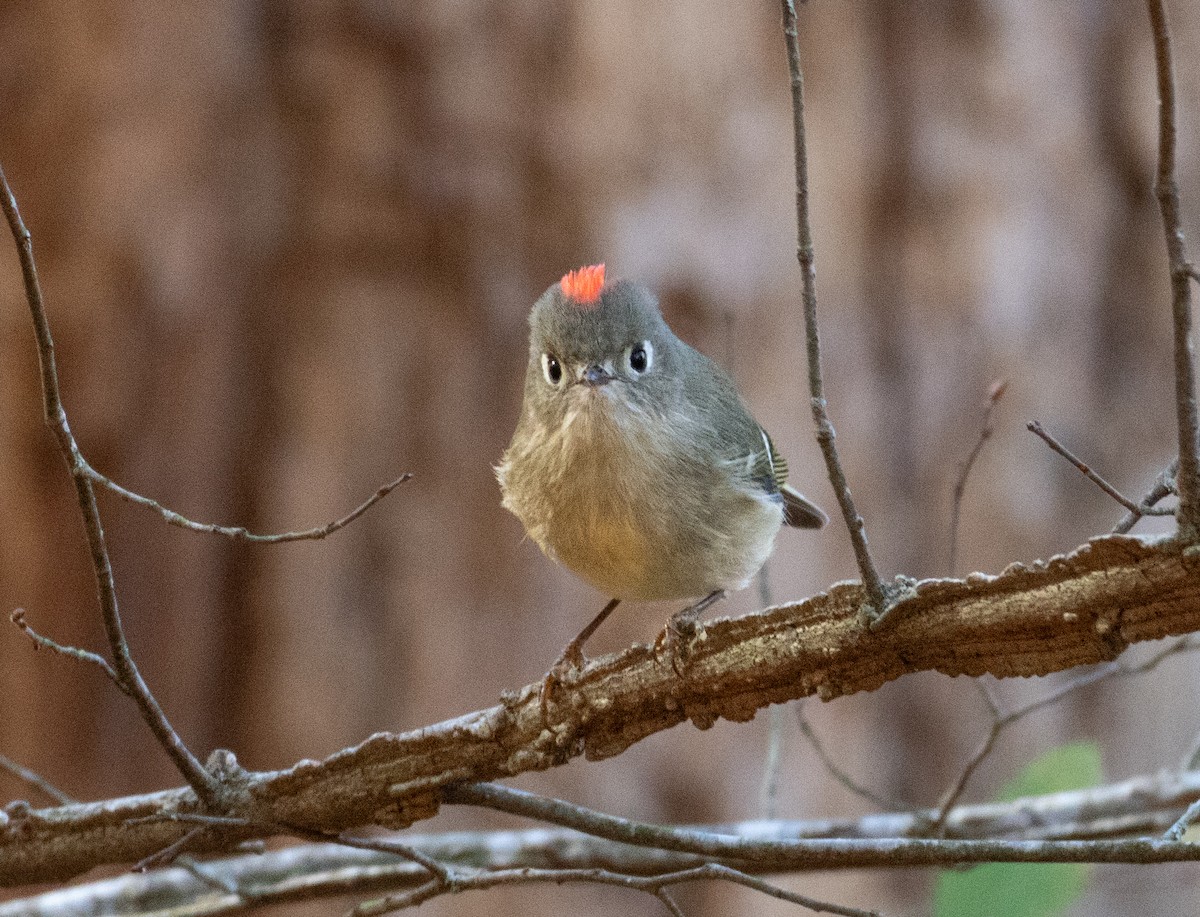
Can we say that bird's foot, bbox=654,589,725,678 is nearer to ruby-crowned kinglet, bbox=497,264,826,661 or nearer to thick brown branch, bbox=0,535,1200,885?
thick brown branch, bbox=0,535,1200,885

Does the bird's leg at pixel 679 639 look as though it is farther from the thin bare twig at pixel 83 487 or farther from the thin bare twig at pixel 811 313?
the thin bare twig at pixel 83 487

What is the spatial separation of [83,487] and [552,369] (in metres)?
0.95

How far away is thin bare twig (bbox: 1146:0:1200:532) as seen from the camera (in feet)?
→ 3.21

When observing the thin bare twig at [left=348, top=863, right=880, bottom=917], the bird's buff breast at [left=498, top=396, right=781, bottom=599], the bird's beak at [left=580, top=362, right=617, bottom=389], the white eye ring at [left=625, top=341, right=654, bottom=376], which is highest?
the white eye ring at [left=625, top=341, right=654, bottom=376]

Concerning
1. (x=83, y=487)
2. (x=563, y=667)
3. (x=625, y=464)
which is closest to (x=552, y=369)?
(x=625, y=464)

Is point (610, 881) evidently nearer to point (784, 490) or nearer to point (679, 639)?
point (679, 639)

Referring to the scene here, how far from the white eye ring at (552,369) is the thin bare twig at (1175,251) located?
4.12ft

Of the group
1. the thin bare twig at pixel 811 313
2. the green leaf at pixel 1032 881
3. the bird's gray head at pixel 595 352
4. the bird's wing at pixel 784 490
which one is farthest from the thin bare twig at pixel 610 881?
the bird's wing at pixel 784 490

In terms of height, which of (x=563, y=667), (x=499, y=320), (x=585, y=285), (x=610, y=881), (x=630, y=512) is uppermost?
(x=499, y=320)

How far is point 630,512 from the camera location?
2.02 metres

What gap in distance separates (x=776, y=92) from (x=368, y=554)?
81.2 inches

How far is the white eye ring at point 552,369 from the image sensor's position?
218 centimetres

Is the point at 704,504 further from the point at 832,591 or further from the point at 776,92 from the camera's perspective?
the point at 776,92

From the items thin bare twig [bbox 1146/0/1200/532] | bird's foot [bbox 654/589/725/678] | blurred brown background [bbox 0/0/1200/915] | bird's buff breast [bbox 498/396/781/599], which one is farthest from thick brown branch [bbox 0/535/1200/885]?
blurred brown background [bbox 0/0/1200/915]
